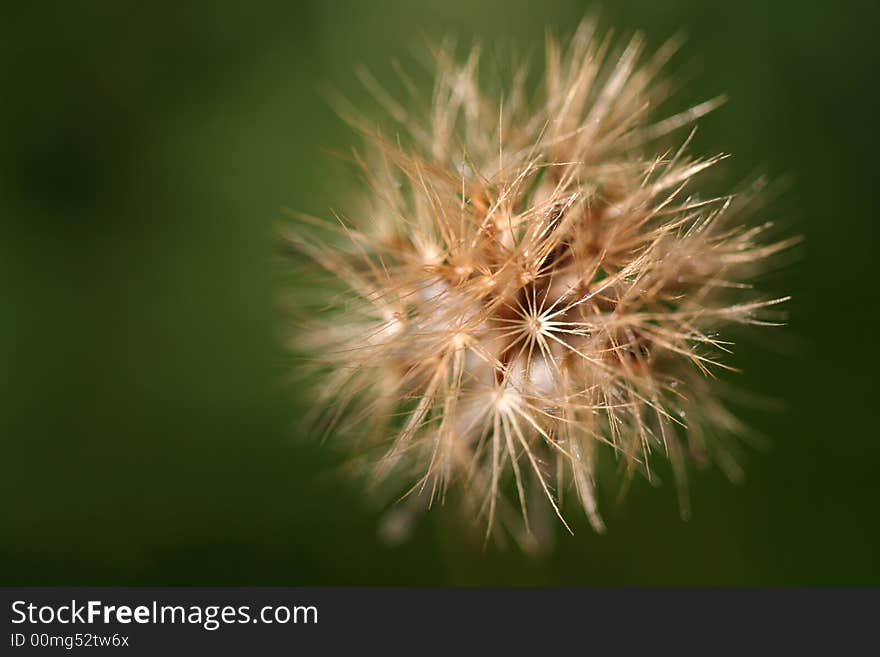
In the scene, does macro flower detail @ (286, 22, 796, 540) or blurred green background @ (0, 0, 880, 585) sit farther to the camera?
blurred green background @ (0, 0, 880, 585)

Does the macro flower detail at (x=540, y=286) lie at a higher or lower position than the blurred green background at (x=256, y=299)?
lower

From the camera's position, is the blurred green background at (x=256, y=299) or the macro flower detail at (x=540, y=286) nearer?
the macro flower detail at (x=540, y=286)

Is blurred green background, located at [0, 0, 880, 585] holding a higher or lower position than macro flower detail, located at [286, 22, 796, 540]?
higher

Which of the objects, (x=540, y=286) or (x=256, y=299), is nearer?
(x=540, y=286)

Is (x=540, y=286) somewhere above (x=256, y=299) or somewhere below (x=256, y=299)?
below

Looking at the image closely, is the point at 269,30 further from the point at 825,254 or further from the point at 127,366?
the point at 825,254
